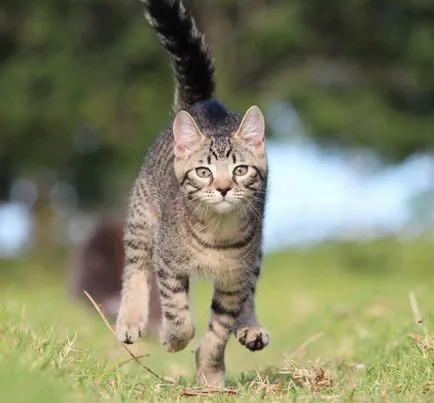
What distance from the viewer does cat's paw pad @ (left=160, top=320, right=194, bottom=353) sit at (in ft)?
16.7

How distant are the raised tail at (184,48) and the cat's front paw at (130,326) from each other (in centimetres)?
128

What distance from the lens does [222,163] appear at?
4.97 meters

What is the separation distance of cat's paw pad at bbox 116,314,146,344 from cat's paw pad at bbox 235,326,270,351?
572 mm

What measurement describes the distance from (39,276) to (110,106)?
3466 mm

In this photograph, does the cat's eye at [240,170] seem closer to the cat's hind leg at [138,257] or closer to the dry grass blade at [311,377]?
the cat's hind leg at [138,257]

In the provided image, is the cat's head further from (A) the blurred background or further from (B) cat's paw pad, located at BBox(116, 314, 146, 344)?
(A) the blurred background

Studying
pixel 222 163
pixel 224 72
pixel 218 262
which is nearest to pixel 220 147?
pixel 222 163

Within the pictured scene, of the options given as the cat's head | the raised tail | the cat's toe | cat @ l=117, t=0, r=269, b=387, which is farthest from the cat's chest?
the raised tail

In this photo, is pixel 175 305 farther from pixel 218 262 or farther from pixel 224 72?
pixel 224 72

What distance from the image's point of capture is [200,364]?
5129 mm

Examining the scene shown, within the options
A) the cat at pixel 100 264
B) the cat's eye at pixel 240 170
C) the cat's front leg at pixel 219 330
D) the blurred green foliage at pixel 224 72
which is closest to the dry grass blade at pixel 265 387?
the cat's front leg at pixel 219 330

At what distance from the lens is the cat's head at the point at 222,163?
16.0ft

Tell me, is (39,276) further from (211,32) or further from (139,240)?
(139,240)

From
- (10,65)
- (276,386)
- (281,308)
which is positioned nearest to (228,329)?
(276,386)
